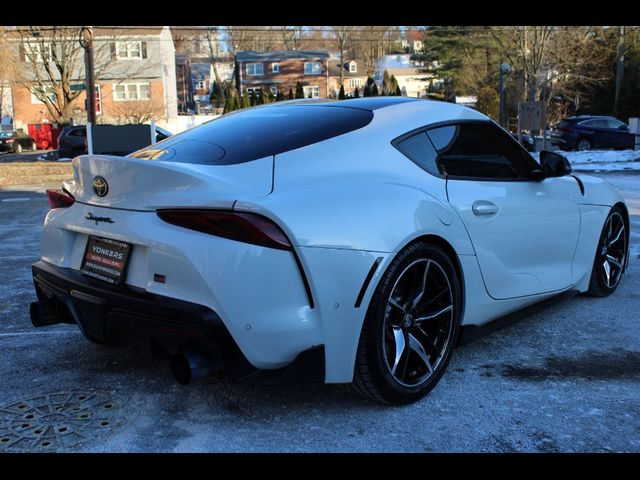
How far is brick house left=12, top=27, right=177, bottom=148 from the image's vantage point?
127 feet

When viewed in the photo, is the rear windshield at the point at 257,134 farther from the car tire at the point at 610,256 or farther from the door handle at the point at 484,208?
the car tire at the point at 610,256

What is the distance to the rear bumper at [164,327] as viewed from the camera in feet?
8.58

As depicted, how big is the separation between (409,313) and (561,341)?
1465 millimetres

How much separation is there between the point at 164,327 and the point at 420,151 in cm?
161

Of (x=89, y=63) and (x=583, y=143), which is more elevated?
(x=89, y=63)

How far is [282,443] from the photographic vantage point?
2746 mm

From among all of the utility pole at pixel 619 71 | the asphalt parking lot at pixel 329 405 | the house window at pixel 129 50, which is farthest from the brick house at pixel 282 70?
the asphalt parking lot at pixel 329 405

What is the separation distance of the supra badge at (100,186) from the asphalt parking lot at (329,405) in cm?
102

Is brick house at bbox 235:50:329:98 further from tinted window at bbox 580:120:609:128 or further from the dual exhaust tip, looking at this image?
the dual exhaust tip

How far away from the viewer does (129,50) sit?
4247 cm

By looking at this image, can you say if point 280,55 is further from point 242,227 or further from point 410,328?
point 242,227

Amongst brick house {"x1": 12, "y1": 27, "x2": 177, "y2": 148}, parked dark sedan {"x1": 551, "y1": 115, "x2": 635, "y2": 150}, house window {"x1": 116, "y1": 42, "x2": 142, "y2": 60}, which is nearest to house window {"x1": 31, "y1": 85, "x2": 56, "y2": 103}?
brick house {"x1": 12, "y1": 27, "x2": 177, "y2": 148}

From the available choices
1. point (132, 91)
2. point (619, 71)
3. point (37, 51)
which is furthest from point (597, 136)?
point (132, 91)
